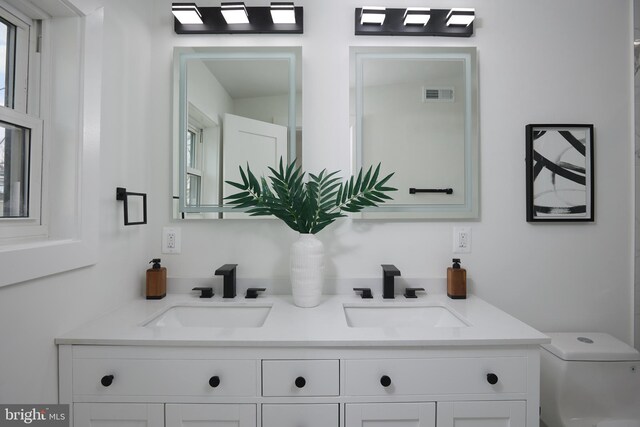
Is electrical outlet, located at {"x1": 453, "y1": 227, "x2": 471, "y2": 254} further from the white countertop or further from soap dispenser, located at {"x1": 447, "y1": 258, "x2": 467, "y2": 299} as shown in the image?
the white countertop

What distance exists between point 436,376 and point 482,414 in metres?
0.19

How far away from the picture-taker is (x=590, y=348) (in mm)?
1213

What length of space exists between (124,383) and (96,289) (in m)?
0.37

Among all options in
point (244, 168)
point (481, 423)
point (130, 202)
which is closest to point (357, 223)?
point (244, 168)

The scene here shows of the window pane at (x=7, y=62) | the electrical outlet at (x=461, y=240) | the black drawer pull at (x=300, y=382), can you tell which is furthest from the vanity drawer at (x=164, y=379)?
the electrical outlet at (x=461, y=240)

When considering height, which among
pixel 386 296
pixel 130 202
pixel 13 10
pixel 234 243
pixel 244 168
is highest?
pixel 13 10

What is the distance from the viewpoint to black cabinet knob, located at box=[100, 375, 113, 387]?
88 centimetres

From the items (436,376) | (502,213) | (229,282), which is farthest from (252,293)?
(502,213)

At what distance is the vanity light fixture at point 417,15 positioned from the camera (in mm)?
1330

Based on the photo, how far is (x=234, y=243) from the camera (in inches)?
55.0

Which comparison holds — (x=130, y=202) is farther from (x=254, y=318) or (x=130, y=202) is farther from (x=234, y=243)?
(x=254, y=318)

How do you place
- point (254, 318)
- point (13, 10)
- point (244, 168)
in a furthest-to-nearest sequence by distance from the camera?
point (244, 168) < point (254, 318) < point (13, 10)

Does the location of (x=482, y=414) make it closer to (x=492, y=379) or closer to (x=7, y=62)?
(x=492, y=379)

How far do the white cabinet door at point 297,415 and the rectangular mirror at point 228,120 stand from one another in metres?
0.81
